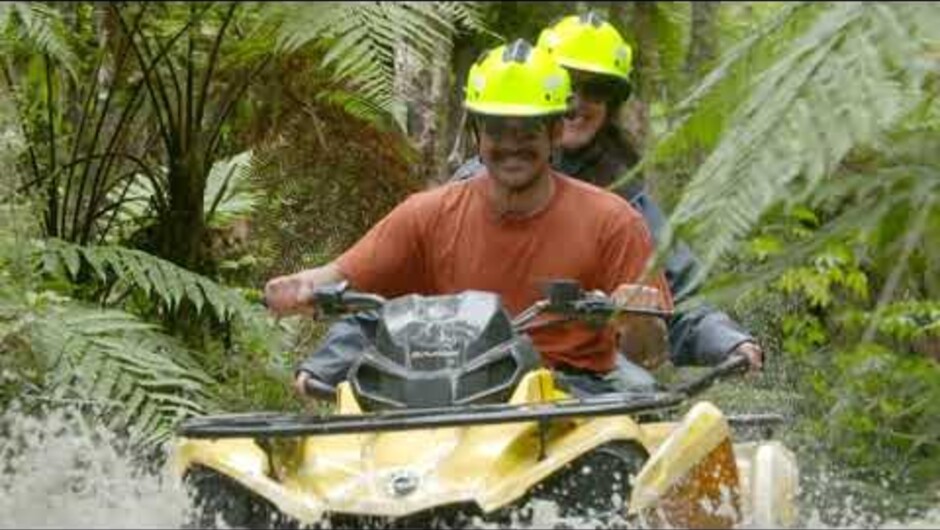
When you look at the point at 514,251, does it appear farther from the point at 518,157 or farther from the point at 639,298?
the point at 639,298

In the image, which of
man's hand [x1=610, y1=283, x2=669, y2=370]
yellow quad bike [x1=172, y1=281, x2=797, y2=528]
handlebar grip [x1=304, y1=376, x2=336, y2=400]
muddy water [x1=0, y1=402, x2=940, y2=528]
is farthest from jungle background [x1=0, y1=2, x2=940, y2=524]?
handlebar grip [x1=304, y1=376, x2=336, y2=400]

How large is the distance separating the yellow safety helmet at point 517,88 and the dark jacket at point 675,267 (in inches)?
24.1

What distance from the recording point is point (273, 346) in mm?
8555

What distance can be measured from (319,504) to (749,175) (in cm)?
145

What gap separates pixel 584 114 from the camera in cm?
877

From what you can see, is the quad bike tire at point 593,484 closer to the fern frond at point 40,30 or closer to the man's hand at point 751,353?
the man's hand at point 751,353

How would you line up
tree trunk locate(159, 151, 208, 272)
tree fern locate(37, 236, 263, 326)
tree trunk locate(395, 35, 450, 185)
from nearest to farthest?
tree fern locate(37, 236, 263, 326)
tree trunk locate(159, 151, 208, 272)
tree trunk locate(395, 35, 450, 185)

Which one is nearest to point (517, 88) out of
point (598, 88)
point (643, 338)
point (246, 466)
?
point (643, 338)

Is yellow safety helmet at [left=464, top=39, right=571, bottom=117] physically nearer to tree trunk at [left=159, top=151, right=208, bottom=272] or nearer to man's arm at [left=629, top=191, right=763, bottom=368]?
man's arm at [left=629, top=191, right=763, bottom=368]

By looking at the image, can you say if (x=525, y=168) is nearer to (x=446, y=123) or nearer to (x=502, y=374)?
(x=502, y=374)

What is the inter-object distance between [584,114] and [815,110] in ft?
13.5

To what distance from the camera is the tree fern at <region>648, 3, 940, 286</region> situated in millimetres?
4609

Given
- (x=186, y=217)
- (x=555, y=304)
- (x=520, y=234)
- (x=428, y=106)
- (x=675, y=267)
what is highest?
(x=428, y=106)

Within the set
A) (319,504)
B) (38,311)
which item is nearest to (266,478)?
(319,504)
